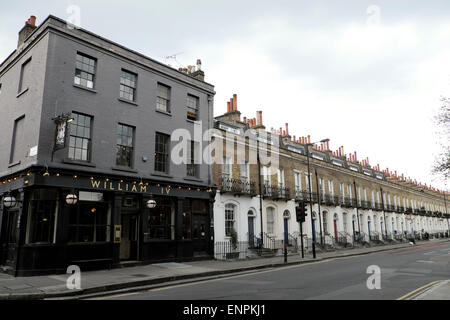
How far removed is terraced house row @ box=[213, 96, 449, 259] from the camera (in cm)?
2144

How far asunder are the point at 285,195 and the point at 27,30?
19.7m

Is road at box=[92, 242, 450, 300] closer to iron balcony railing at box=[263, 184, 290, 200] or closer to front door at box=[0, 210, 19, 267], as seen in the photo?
front door at box=[0, 210, 19, 267]

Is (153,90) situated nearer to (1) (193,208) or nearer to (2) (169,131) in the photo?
(2) (169,131)

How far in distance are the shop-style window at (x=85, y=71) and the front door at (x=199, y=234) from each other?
883cm

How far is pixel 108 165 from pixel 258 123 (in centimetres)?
1510

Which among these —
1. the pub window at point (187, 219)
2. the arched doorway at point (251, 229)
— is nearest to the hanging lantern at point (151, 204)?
the pub window at point (187, 219)

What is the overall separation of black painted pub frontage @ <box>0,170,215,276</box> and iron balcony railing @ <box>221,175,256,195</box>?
9.54ft

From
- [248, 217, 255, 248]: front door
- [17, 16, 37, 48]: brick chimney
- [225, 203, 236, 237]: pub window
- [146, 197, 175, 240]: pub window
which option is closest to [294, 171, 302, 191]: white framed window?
[248, 217, 255, 248]: front door

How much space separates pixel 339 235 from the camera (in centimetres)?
3288

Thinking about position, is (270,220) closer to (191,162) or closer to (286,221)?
(286,221)

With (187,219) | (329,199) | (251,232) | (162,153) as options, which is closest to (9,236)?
(162,153)

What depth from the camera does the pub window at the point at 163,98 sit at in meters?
18.3

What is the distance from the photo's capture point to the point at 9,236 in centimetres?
1445

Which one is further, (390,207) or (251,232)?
(390,207)
